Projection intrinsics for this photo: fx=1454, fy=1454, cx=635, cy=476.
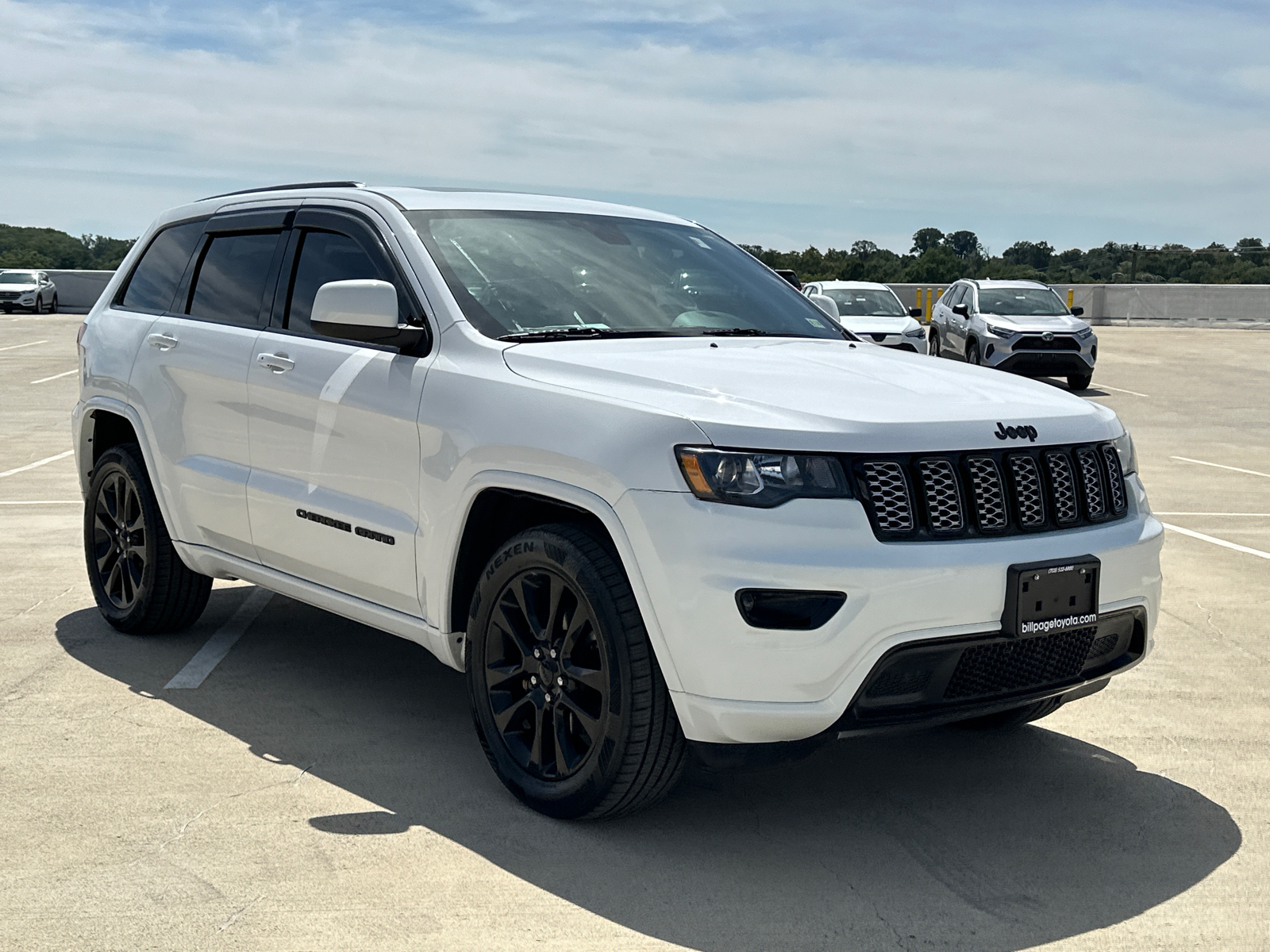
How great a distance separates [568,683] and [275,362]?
1868 mm

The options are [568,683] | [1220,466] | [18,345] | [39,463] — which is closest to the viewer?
[568,683]

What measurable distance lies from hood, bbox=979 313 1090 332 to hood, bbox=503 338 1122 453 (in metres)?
18.5

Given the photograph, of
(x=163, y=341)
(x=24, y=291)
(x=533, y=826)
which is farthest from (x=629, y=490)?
(x=24, y=291)

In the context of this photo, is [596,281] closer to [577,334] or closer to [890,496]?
[577,334]

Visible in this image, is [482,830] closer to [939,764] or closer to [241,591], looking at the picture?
[939,764]

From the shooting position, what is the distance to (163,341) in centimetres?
604

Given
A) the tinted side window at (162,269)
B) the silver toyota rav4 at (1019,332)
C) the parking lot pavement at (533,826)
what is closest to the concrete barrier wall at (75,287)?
the silver toyota rav4 at (1019,332)

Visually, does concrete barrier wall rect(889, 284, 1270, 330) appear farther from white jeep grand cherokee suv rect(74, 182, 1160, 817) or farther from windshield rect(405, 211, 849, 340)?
white jeep grand cherokee suv rect(74, 182, 1160, 817)

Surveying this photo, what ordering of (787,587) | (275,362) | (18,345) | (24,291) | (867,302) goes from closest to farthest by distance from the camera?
(787,587) → (275,362) → (867,302) → (18,345) → (24,291)

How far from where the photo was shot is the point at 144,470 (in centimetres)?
623

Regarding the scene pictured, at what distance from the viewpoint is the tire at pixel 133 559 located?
620 centimetres

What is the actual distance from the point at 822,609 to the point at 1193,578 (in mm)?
5129

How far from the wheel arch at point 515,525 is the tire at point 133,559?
2109 millimetres

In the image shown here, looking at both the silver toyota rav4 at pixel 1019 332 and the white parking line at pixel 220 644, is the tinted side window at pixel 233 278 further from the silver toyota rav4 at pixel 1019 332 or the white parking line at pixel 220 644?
the silver toyota rav4 at pixel 1019 332
